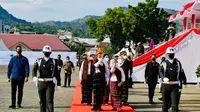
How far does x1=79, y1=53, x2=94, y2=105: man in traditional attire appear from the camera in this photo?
47.8 feet

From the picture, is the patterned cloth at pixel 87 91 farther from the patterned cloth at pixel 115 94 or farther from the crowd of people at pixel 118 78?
the patterned cloth at pixel 115 94

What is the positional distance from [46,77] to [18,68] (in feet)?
10.1

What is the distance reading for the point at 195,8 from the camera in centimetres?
2620

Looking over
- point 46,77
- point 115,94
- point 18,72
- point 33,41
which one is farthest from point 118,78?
point 33,41

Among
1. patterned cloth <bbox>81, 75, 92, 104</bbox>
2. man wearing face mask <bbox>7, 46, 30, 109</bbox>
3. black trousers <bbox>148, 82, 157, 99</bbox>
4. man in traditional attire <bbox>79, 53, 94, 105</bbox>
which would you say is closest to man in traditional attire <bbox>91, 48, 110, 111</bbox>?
man in traditional attire <bbox>79, 53, 94, 105</bbox>

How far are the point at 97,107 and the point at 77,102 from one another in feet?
7.20

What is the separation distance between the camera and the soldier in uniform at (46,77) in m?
11.9

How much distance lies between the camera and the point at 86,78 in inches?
587

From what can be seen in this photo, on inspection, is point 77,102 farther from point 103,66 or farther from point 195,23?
point 195,23

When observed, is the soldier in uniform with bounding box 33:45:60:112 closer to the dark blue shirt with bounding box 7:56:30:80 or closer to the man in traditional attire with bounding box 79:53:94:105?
the man in traditional attire with bounding box 79:53:94:105

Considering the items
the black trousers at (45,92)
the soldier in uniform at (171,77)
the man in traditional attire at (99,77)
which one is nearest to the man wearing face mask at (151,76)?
the man in traditional attire at (99,77)

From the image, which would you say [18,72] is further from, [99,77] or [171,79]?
[171,79]

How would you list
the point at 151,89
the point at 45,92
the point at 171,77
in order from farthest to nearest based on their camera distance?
1. the point at 151,89
2. the point at 45,92
3. the point at 171,77

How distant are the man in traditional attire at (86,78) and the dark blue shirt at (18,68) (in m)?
1.82
